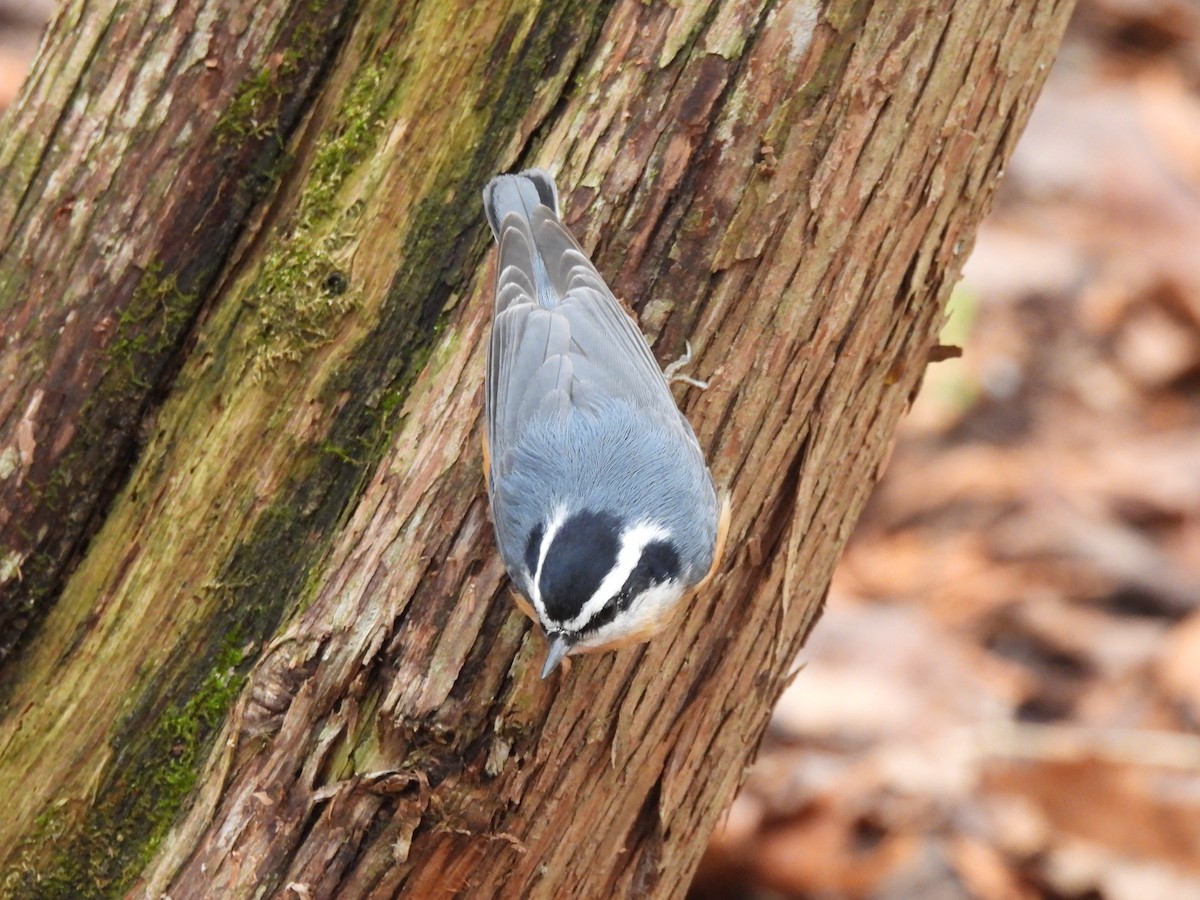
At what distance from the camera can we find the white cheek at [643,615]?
2.99 m

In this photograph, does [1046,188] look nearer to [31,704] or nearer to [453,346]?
[453,346]

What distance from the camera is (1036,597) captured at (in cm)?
589

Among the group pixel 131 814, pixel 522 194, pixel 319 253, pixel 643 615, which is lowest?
pixel 131 814

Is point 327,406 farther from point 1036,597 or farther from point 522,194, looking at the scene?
point 1036,597

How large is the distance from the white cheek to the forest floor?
145 cm

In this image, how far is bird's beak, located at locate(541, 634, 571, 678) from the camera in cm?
295

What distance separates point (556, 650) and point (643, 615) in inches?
9.3

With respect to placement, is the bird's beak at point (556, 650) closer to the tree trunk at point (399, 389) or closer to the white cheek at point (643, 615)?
the white cheek at point (643, 615)

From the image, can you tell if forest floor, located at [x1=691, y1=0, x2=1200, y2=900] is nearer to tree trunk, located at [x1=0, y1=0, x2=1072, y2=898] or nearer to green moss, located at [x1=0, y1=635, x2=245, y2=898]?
tree trunk, located at [x1=0, y1=0, x2=1072, y2=898]

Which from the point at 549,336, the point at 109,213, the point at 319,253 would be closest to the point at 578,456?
the point at 549,336

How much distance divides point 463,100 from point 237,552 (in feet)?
4.34

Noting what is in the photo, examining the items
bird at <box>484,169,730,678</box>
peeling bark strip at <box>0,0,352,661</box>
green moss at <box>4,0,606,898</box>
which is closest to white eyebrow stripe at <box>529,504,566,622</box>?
bird at <box>484,169,730,678</box>

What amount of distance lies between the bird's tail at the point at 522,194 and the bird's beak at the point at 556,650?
1.00 metres

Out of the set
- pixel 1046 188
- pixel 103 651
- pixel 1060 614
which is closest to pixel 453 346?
pixel 103 651
